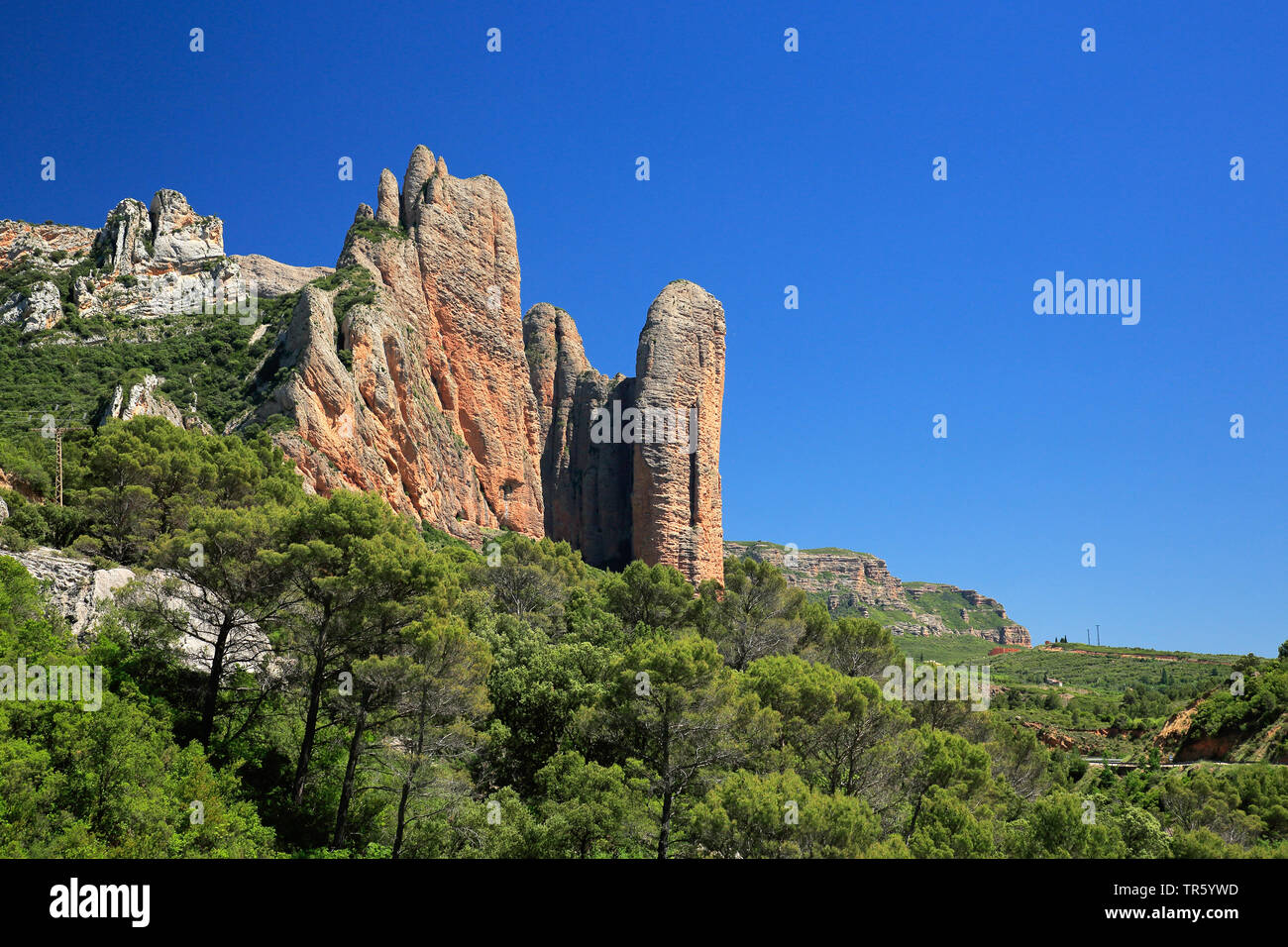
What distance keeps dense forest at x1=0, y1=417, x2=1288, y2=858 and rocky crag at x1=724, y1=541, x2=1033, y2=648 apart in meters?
138

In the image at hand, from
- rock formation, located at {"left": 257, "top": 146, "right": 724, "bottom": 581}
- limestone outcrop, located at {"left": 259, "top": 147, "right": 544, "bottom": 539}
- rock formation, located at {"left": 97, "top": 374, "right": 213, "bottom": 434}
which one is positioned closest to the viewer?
rock formation, located at {"left": 97, "top": 374, "right": 213, "bottom": 434}

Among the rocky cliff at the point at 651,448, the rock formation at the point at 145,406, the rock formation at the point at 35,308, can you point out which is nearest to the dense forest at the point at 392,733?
the rock formation at the point at 145,406

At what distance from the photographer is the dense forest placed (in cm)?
1966

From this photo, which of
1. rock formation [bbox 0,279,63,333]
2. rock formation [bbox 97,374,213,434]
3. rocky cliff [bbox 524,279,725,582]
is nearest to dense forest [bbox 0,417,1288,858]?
rock formation [bbox 97,374,213,434]

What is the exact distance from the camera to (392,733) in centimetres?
2409

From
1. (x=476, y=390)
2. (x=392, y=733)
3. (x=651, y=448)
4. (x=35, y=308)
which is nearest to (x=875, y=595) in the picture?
(x=651, y=448)

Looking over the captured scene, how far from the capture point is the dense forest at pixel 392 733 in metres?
19.7

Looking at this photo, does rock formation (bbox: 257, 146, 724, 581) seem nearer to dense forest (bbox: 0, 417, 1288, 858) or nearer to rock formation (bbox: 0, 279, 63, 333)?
dense forest (bbox: 0, 417, 1288, 858)

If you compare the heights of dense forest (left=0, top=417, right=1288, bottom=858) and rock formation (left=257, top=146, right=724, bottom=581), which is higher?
rock formation (left=257, top=146, right=724, bottom=581)

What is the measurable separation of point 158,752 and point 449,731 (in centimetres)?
719

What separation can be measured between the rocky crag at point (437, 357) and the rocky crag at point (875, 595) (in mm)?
93232

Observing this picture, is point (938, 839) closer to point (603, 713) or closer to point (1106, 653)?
point (603, 713)

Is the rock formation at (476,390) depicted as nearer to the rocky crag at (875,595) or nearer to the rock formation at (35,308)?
the rock formation at (35,308)

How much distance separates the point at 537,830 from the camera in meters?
21.8
